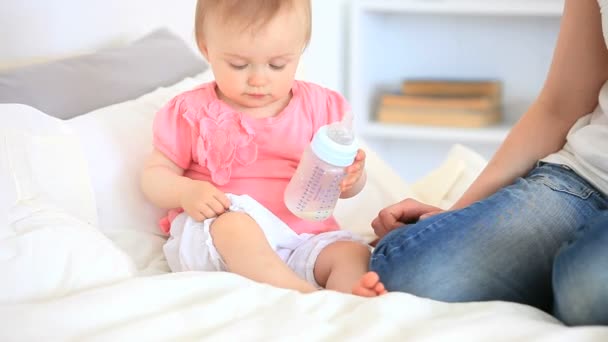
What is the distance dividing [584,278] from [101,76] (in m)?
0.92

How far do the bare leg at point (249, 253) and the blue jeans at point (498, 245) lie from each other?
0.12 metres

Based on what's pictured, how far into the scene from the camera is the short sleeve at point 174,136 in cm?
131

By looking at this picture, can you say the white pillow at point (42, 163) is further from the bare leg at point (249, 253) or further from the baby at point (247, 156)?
the bare leg at point (249, 253)

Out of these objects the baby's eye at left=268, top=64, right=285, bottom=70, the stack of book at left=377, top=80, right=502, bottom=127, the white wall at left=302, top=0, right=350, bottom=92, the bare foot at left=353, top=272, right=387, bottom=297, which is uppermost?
the baby's eye at left=268, top=64, right=285, bottom=70

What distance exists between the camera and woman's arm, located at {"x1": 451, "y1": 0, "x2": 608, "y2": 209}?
1255mm

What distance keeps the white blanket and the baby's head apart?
250mm

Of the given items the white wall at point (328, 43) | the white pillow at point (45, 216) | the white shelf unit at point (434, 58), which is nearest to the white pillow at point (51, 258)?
the white pillow at point (45, 216)

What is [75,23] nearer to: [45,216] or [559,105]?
[45,216]

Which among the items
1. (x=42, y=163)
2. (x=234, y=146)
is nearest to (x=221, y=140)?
(x=234, y=146)

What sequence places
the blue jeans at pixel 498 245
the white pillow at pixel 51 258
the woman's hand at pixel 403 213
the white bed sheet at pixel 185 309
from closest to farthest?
the white bed sheet at pixel 185 309
the white pillow at pixel 51 258
the blue jeans at pixel 498 245
the woman's hand at pixel 403 213

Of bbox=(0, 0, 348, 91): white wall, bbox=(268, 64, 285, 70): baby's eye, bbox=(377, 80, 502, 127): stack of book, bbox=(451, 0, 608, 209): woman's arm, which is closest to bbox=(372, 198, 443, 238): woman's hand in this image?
bbox=(451, 0, 608, 209): woman's arm

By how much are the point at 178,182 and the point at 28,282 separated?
13.6 inches

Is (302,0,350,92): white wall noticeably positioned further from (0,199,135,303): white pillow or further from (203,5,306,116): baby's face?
(0,199,135,303): white pillow

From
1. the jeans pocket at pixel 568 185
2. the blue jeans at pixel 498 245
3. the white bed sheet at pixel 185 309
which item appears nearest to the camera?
the white bed sheet at pixel 185 309
